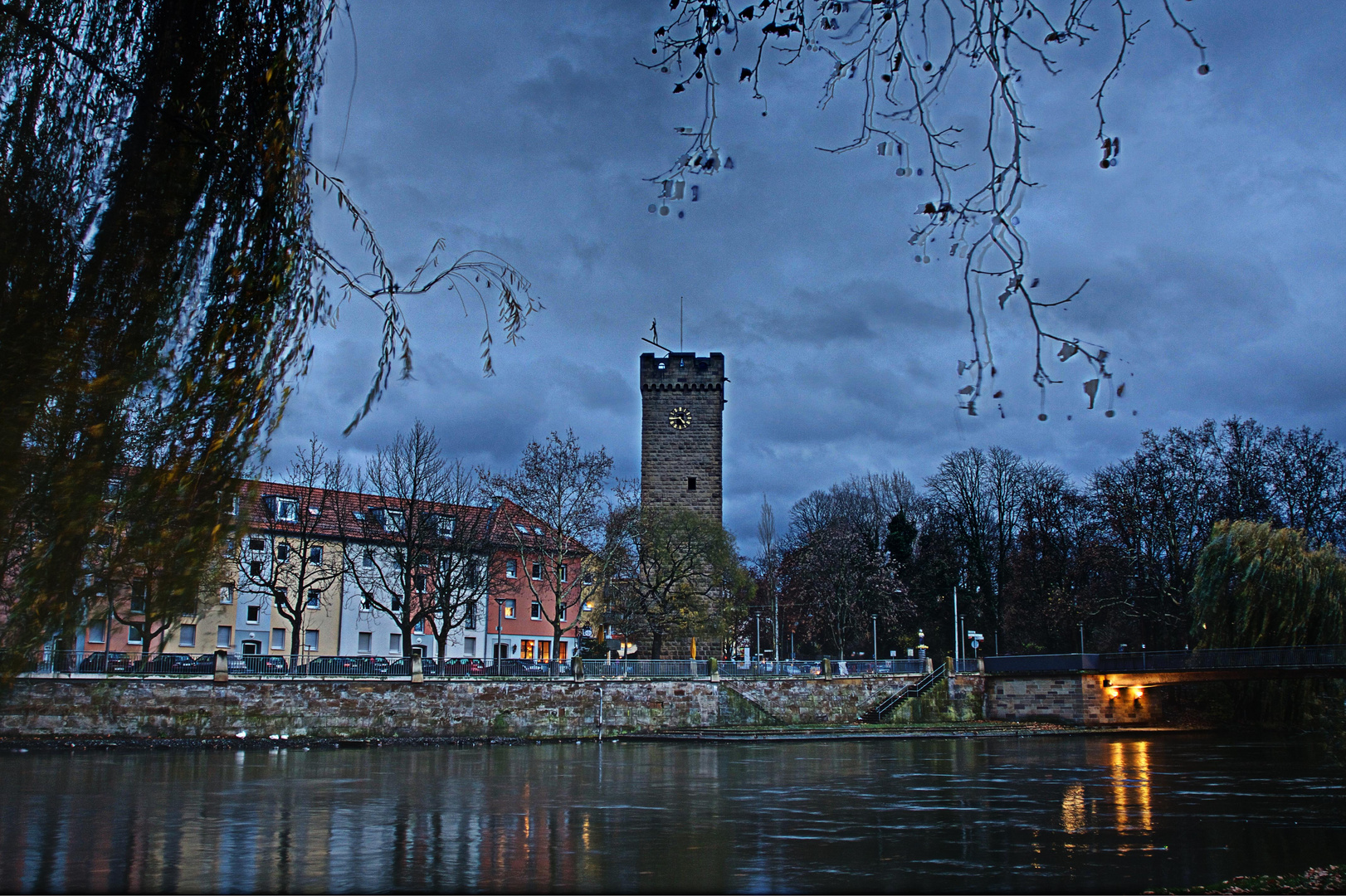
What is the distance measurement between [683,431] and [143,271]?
1806 inches

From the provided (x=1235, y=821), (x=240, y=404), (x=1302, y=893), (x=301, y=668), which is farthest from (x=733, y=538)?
(x=240, y=404)

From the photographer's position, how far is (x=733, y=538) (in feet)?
157

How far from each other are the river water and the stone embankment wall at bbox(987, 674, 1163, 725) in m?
17.2

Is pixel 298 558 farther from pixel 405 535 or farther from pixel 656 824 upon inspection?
→ pixel 656 824

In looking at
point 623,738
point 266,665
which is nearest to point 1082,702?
point 623,738

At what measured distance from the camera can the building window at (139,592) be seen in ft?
15.6

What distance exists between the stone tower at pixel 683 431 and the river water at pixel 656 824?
849 inches

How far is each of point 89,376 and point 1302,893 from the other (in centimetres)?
979

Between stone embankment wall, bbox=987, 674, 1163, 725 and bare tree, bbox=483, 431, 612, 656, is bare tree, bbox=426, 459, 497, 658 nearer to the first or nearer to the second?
bare tree, bbox=483, 431, 612, 656

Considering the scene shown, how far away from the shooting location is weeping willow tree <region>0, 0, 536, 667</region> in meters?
4.46

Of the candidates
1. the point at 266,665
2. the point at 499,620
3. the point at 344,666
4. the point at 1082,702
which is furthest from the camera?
the point at 499,620

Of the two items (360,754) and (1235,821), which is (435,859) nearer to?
(1235,821)

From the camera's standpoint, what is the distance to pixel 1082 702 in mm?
46375

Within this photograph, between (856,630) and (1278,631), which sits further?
(856,630)
